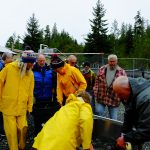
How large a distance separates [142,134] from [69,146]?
103cm

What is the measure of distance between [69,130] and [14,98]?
290 cm

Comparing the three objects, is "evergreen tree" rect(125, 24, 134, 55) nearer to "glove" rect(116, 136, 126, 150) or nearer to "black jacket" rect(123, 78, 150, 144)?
"glove" rect(116, 136, 126, 150)

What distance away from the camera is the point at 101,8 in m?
82.9

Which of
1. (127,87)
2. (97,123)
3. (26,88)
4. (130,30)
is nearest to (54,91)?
(26,88)

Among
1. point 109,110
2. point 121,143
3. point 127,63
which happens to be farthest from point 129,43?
point 121,143

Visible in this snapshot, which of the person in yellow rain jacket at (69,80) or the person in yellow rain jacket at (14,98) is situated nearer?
the person in yellow rain jacket at (14,98)

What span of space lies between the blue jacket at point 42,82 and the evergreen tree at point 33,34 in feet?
240

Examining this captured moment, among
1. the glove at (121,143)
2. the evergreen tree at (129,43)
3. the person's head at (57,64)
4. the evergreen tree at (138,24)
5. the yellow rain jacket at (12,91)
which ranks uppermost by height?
the evergreen tree at (138,24)

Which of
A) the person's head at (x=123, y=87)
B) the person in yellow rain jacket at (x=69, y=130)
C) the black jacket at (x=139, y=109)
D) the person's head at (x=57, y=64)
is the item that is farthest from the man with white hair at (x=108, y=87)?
the person's head at (x=123, y=87)

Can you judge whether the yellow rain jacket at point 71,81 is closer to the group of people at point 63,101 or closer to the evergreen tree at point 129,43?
the group of people at point 63,101

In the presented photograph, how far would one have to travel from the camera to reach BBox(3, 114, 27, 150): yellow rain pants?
7996 millimetres

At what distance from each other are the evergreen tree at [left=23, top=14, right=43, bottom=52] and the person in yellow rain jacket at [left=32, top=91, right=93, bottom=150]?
254ft

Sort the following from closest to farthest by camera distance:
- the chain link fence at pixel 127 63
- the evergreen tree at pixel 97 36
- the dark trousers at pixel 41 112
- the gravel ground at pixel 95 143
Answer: the gravel ground at pixel 95 143 → the dark trousers at pixel 41 112 → the chain link fence at pixel 127 63 → the evergreen tree at pixel 97 36

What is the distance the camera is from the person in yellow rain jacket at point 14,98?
316 inches
